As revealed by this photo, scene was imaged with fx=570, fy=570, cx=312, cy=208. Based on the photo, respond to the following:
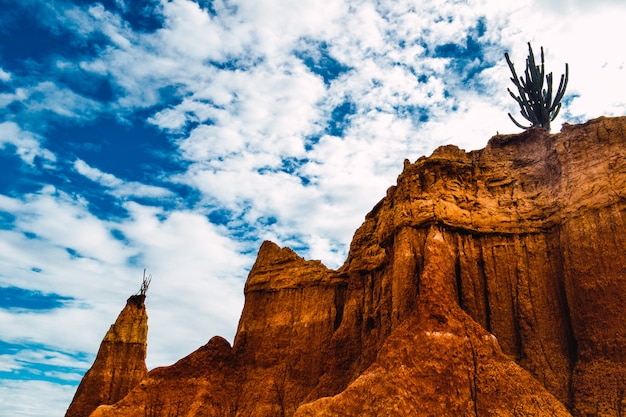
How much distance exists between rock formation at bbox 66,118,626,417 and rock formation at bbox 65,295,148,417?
15325 mm

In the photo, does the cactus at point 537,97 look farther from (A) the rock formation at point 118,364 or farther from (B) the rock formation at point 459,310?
(A) the rock formation at point 118,364

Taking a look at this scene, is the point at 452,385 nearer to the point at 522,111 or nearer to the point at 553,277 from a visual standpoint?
the point at 553,277

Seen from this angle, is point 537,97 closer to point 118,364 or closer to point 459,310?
point 459,310

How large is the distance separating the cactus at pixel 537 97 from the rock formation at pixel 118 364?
1429 inches

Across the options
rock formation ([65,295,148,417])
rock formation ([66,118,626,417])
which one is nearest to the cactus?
rock formation ([66,118,626,417])

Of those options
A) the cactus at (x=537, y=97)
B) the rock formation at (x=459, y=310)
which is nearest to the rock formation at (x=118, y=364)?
the rock formation at (x=459, y=310)

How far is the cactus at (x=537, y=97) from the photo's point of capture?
35281 millimetres

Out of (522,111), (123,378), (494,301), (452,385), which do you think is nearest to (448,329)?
(452,385)

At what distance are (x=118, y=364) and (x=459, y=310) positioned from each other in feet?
122

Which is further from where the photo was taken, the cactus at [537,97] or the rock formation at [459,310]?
the cactus at [537,97]

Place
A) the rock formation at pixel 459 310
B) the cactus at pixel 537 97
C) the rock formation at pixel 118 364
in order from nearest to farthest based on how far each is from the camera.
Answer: the rock formation at pixel 459 310 < the cactus at pixel 537 97 < the rock formation at pixel 118 364

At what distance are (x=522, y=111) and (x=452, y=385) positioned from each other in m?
22.5

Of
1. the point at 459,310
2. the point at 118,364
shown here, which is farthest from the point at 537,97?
the point at 118,364

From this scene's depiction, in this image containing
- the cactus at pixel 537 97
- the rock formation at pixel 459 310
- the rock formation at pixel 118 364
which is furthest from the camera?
the rock formation at pixel 118 364
